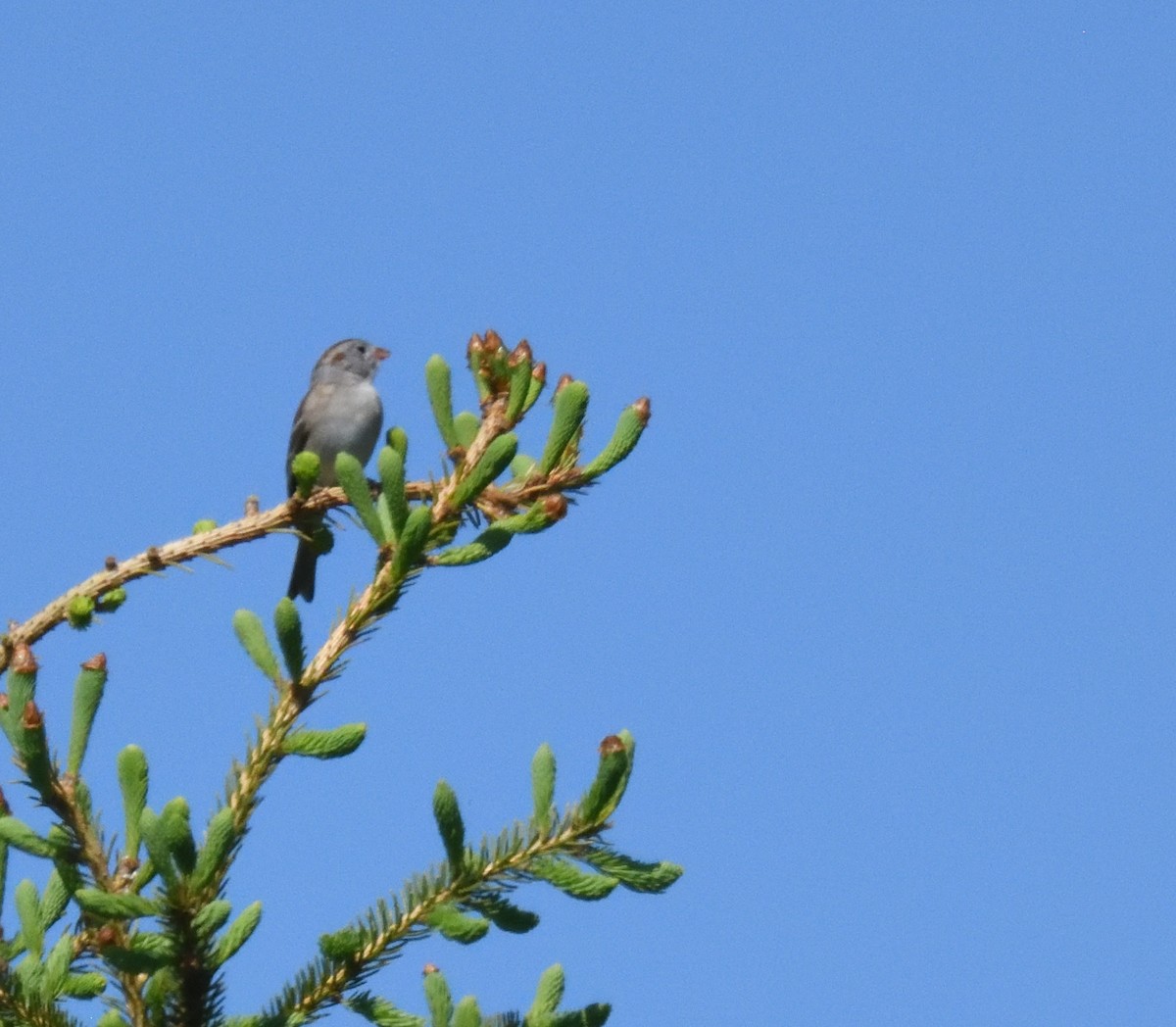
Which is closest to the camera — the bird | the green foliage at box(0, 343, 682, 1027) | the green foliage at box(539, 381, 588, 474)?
the green foliage at box(0, 343, 682, 1027)

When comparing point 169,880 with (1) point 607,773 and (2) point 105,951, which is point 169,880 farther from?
(1) point 607,773

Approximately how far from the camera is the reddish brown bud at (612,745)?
8.11 feet

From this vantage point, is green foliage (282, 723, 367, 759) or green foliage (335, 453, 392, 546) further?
green foliage (335, 453, 392, 546)

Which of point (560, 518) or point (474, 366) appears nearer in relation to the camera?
point (560, 518)

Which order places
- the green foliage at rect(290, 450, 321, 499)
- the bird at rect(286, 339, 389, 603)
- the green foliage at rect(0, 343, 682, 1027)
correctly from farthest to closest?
the bird at rect(286, 339, 389, 603), the green foliage at rect(290, 450, 321, 499), the green foliage at rect(0, 343, 682, 1027)

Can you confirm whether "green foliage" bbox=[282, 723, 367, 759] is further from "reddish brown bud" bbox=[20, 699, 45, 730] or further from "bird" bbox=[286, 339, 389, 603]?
"bird" bbox=[286, 339, 389, 603]

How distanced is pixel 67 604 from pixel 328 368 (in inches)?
246

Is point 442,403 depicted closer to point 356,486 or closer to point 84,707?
point 356,486

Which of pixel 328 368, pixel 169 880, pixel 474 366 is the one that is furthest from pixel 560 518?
pixel 328 368

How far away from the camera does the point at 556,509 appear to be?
2.81 m

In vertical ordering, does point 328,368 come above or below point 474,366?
above

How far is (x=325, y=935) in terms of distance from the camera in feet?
8.01

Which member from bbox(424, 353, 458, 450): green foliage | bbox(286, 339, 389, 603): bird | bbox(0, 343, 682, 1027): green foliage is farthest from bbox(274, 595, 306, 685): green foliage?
bbox(286, 339, 389, 603): bird

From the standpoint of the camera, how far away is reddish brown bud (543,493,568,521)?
9.21ft
